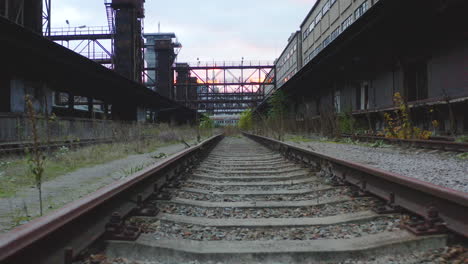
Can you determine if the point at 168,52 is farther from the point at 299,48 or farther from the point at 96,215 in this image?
the point at 96,215

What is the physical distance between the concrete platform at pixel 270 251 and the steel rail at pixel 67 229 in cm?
22

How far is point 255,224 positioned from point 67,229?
1.51 meters

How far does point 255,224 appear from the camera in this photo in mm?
2955

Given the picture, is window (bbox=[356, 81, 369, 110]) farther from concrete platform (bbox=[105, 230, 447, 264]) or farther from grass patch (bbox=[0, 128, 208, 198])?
concrete platform (bbox=[105, 230, 447, 264])

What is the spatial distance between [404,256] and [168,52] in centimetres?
3626

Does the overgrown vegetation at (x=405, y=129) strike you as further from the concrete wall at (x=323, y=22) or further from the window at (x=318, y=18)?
the window at (x=318, y=18)

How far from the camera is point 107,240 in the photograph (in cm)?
236

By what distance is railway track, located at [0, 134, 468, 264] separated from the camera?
224cm

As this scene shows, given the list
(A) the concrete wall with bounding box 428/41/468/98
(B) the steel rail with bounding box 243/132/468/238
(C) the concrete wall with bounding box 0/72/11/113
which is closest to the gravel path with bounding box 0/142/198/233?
(B) the steel rail with bounding box 243/132/468/238

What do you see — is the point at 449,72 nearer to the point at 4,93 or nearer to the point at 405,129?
the point at 405,129

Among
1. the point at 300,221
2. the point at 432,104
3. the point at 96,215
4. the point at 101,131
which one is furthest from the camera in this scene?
the point at 101,131

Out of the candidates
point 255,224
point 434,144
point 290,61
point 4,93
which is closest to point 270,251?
point 255,224

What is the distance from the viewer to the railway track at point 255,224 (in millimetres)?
2244

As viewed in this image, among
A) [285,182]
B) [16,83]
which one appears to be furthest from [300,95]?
[285,182]
